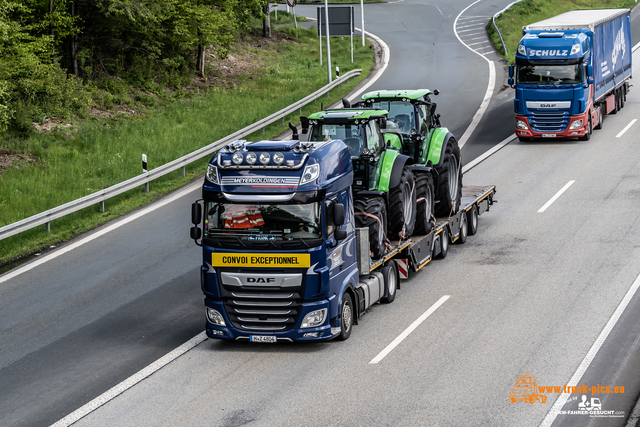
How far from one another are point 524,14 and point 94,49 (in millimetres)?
30754

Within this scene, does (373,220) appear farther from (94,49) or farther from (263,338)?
(94,49)

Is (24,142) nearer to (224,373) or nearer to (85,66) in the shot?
(85,66)

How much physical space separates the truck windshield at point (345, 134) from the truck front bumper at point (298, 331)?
367 centimetres

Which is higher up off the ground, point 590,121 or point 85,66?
point 85,66

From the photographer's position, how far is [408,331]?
1372cm

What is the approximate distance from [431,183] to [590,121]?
1379 centimetres

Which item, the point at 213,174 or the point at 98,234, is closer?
the point at 213,174

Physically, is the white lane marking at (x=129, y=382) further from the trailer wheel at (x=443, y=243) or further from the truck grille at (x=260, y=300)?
the trailer wheel at (x=443, y=243)

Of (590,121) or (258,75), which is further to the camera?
(258,75)

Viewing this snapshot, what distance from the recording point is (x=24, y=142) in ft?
86.1

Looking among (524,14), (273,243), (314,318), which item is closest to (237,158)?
(273,243)

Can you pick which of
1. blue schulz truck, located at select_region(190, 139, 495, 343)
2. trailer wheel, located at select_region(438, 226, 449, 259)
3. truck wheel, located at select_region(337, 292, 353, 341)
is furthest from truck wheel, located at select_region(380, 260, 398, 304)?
trailer wheel, located at select_region(438, 226, 449, 259)

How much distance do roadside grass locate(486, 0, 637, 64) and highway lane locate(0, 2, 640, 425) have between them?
28.9 meters

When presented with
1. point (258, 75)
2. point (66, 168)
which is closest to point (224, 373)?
point (66, 168)
